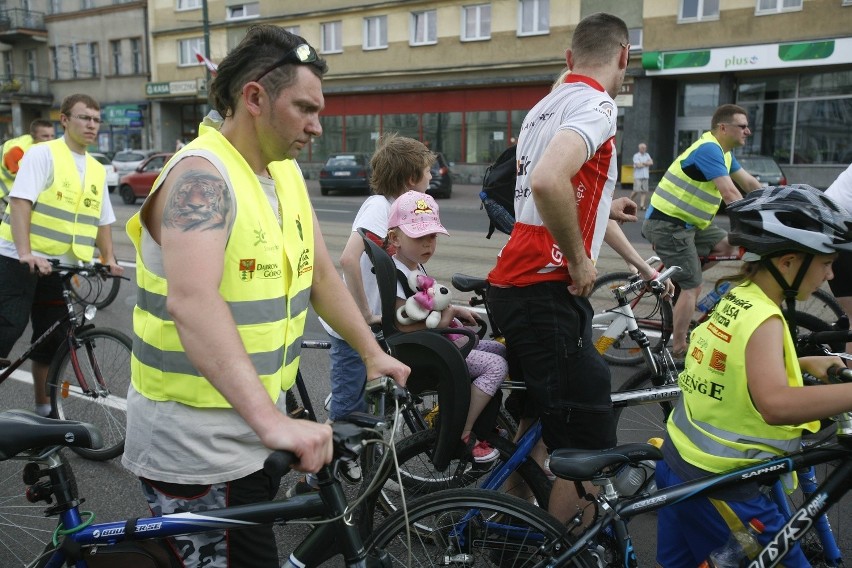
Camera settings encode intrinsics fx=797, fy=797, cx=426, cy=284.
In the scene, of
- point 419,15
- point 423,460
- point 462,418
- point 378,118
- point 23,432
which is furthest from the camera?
point 378,118

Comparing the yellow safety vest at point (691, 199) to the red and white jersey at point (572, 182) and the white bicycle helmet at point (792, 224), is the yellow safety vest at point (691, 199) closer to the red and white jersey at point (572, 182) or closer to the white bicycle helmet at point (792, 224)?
the red and white jersey at point (572, 182)

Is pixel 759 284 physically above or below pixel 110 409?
above

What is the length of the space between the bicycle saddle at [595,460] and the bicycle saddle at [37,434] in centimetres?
132

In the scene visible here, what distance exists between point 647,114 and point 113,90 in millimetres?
→ 29749

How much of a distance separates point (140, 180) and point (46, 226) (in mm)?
20599

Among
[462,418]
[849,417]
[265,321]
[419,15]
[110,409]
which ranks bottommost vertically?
[110,409]

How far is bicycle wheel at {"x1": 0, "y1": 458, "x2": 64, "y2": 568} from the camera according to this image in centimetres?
351

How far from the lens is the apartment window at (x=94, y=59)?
43594mm

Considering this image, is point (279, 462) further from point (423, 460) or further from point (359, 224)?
point (359, 224)

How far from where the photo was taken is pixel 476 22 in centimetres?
3077

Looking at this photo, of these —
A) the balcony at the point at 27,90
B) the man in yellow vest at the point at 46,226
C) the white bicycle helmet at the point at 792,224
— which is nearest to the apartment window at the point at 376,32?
the balcony at the point at 27,90

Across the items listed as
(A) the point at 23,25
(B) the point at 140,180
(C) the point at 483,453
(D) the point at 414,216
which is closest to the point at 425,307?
(D) the point at 414,216

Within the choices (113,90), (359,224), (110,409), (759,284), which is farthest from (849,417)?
(113,90)

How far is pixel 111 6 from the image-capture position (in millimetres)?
42312
